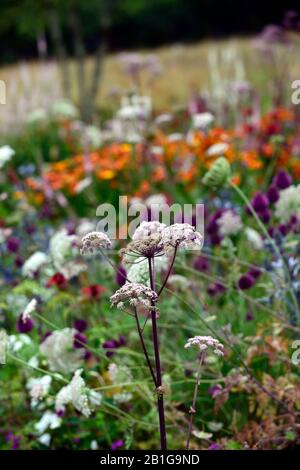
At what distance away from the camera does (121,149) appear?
17.3 ft

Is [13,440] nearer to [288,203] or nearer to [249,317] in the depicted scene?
[249,317]

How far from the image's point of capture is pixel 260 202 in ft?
8.38

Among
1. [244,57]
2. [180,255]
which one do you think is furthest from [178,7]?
[180,255]

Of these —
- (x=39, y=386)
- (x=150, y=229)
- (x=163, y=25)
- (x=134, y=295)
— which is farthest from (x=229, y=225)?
(x=163, y=25)

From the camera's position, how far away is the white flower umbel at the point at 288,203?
8.06ft

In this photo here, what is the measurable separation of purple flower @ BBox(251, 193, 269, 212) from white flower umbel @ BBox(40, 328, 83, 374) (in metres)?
0.77

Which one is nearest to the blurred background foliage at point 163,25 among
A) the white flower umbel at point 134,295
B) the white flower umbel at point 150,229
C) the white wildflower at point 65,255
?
the white wildflower at point 65,255

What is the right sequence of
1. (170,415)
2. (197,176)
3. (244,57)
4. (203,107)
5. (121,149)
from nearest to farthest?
(170,415) < (197,176) < (121,149) < (203,107) < (244,57)

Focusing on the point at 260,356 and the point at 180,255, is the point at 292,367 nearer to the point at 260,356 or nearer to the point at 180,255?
the point at 260,356

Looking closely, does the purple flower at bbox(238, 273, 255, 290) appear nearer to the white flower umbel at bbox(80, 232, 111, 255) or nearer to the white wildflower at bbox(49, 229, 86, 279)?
the white wildflower at bbox(49, 229, 86, 279)

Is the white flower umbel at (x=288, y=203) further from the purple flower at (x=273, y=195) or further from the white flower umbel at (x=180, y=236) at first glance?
the white flower umbel at (x=180, y=236)

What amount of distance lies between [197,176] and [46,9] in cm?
499

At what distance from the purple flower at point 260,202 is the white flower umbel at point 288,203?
41 millimetres

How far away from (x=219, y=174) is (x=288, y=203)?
35 cm
